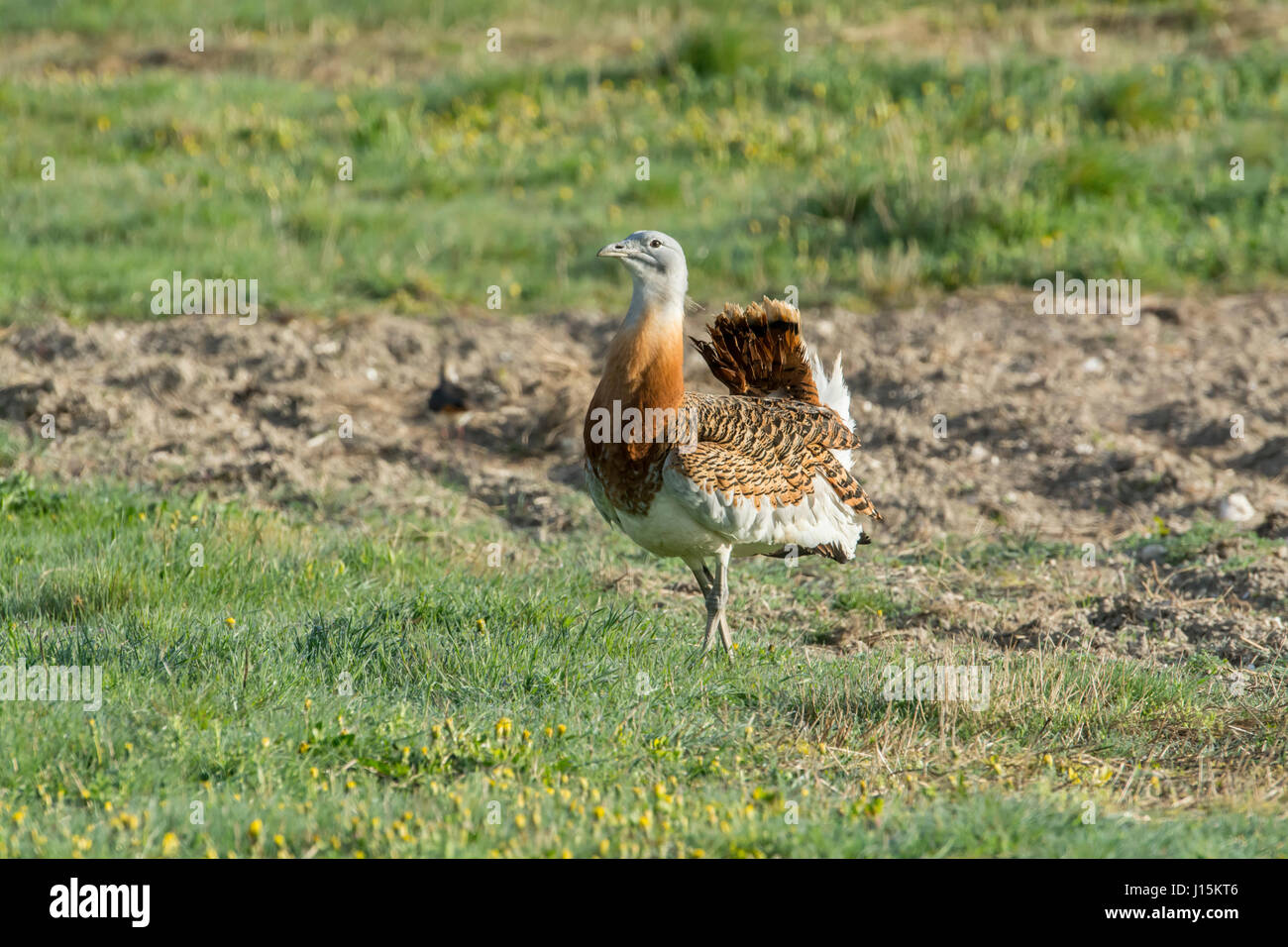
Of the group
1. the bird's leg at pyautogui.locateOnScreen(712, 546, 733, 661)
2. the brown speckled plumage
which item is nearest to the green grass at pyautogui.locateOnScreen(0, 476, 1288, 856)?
the bird's leg at pyautogui.locateOnScreen(712, 546, 733, 661)

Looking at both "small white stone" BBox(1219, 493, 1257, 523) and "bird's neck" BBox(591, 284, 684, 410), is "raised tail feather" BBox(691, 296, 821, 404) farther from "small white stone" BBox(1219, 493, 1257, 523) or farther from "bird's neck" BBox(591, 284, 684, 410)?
"small white stone" BBox(1219, 493, 1257, 523)

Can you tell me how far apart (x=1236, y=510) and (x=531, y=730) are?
4701 mm

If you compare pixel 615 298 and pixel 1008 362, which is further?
pixel 615 298

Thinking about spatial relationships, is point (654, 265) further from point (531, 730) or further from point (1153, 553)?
point (1153, 553)

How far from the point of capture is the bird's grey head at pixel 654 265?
18.3 ft

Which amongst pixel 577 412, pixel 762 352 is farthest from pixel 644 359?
pixel 577 412

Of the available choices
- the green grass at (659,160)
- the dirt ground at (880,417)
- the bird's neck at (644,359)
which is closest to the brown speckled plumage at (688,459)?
the bird's neck at (644,359)

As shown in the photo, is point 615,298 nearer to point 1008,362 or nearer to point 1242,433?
point 1008,362

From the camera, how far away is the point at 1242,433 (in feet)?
28.1

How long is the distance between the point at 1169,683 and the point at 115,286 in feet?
27.6

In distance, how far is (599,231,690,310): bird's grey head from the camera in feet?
18.3

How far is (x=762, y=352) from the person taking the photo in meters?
6.69
